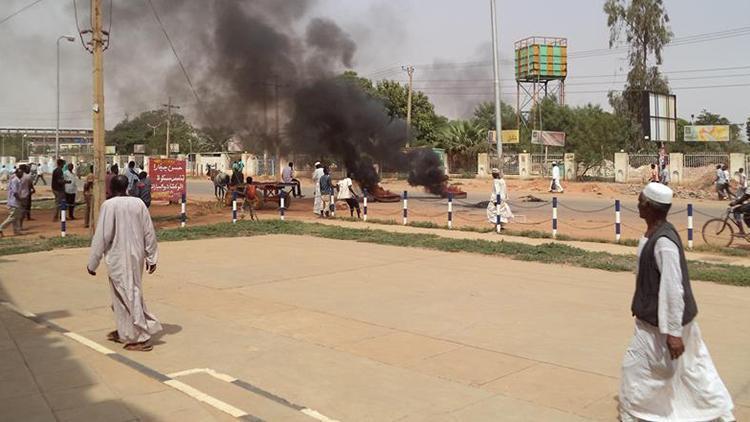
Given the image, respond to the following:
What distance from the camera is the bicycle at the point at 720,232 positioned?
11383mm

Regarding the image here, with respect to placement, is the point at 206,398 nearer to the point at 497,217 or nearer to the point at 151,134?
the point at 497,217

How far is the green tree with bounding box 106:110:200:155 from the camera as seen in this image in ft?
241

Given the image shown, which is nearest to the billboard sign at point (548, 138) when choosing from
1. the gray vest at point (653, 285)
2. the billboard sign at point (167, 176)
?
the billboard sign at point (167, 176)

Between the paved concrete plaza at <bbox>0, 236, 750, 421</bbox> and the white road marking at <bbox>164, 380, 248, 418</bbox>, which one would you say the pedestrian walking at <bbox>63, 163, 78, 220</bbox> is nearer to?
the paved concrete plaza at <bbox>0, 236, 750, 421</bbox>

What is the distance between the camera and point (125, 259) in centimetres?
536

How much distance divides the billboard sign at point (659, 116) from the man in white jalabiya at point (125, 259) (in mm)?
31356

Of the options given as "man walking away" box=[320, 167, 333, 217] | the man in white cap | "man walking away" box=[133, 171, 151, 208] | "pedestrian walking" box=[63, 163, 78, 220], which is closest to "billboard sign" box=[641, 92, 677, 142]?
the man in white cap

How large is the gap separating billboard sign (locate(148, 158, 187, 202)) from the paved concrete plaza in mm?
11733

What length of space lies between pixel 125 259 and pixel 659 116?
32.8 m

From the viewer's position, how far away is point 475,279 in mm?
8695

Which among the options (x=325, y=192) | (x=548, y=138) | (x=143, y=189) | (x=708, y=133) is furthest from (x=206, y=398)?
(x=708, y=133)

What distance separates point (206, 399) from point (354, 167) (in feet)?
76.0

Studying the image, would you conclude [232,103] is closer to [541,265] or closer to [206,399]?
[541,265]

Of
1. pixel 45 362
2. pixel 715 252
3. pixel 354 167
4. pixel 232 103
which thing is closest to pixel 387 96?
pixel 354 167
